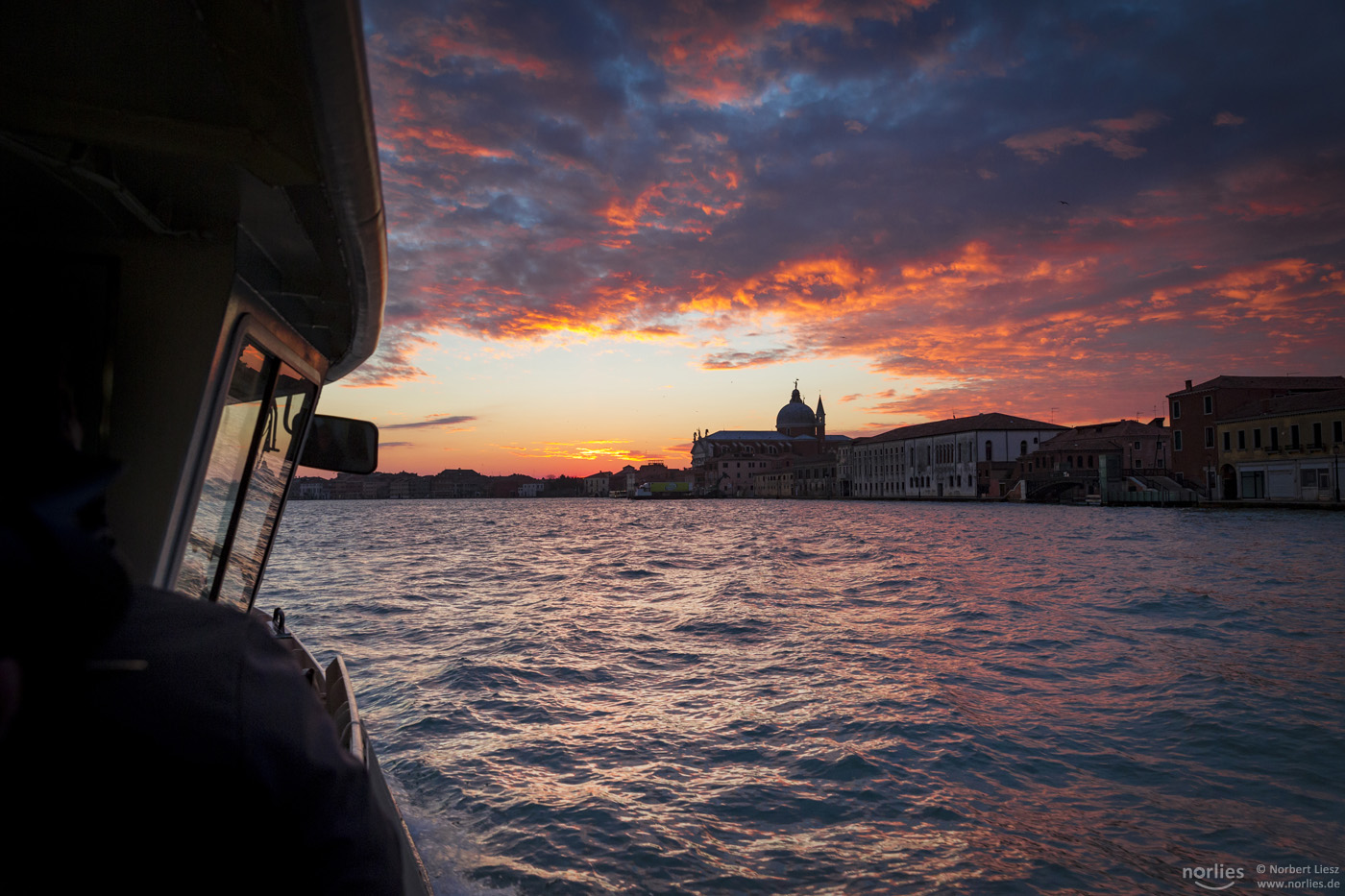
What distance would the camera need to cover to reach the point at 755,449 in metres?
123

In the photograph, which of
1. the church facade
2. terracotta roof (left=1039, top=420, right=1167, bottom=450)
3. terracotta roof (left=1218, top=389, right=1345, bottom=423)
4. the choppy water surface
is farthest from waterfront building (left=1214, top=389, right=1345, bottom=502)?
the church facade

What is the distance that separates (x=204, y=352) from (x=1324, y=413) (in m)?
54.8

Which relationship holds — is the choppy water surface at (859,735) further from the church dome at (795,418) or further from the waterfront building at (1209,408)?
the church dome at (795,418)

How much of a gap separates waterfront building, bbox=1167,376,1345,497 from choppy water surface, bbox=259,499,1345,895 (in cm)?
4687

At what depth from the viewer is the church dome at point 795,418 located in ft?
420

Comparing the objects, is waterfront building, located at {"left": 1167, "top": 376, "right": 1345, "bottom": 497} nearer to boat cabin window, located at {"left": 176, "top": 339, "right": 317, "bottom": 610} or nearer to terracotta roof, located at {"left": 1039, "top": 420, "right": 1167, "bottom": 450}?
terracotta roof, located at {"left": 1039, "top": 420, "right": 1167, "bottom": 450}

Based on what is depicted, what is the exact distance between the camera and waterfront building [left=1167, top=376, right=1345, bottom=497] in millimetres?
50031

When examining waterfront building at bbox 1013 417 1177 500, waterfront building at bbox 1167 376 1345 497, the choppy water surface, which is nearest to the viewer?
the choppy water surface

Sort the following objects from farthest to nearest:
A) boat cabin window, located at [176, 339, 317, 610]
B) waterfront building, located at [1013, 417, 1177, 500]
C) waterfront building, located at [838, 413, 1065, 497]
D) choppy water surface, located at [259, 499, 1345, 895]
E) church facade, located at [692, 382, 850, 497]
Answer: church facade, located at [692, 382, 850, 497] → waterfront building, located at [838, 413, 1065, 497] → waterfront building, located at [1013, 417, 1177, 500] → choppy water surface, located at [259, 499, 1345, 895] → boat cabin window, located at [176, 339, 317, 610]

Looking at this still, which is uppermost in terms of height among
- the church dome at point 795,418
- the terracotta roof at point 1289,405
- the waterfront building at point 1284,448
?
the church dome at point 795,418

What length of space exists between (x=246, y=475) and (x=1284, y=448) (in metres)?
56.7

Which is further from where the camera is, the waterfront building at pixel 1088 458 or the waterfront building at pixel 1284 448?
the waterfront building at pixel 1088 458

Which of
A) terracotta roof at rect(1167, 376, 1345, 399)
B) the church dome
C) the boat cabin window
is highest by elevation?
the church dome

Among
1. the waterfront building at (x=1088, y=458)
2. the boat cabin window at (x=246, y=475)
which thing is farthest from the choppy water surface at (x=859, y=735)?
the waterfront building at (x=1088, y=458)
